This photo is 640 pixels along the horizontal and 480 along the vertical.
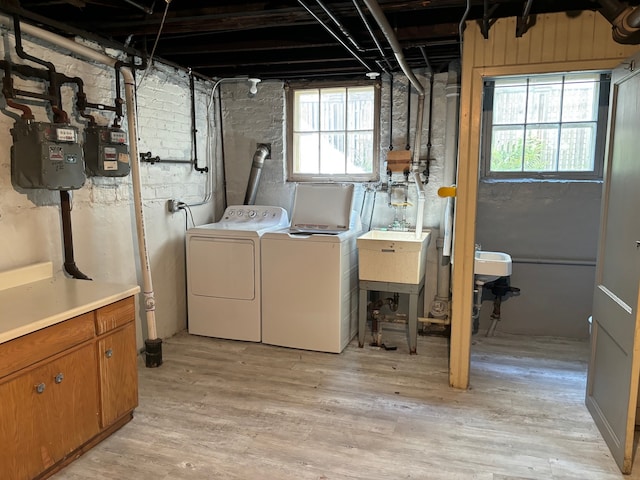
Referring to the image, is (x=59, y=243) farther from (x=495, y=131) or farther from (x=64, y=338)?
(x=495, y=131)

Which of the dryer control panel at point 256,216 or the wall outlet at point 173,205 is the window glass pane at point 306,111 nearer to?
the dryer control panel at point 256,216

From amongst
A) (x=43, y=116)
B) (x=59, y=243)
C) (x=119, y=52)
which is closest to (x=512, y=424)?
(x=59, y=243)

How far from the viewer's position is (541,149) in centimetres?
387

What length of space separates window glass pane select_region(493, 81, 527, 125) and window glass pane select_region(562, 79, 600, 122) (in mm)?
308

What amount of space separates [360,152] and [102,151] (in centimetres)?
216

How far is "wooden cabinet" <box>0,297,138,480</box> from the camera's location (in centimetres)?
188

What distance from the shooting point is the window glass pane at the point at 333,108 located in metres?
4.25

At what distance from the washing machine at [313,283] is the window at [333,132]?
0.53 meters

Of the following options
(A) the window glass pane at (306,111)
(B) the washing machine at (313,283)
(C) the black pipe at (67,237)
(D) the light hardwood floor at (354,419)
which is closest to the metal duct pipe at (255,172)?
(A) the window glass pane at (306,111)

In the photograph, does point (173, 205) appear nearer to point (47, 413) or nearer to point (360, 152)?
point (360, 152)

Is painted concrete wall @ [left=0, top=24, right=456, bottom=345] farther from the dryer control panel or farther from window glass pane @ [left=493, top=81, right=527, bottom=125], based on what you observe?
window glass pane @ [left=493, top=81, right=527, bottom=125]

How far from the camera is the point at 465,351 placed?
298cm

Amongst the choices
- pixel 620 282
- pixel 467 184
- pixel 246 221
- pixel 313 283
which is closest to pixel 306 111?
pixel 246 221

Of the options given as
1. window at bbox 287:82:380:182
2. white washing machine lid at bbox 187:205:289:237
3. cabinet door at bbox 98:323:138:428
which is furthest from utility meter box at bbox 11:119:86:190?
window at bbox 287:82:380:182
